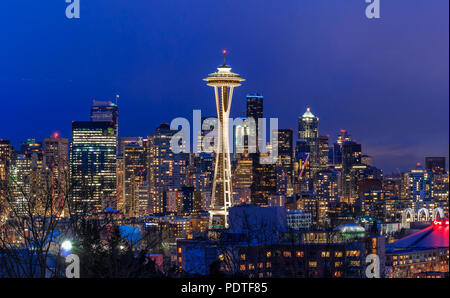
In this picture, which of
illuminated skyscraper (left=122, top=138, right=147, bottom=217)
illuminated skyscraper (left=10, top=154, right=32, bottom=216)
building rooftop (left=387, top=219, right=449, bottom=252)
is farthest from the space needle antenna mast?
illuminated skyscraper (left=10, top=154, right=32, bottom=216)

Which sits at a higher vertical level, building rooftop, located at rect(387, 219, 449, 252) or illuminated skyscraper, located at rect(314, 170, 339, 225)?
illuminated skyscraper, located at rect(314, 170, 339, 225)

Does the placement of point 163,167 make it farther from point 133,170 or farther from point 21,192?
point 21,192

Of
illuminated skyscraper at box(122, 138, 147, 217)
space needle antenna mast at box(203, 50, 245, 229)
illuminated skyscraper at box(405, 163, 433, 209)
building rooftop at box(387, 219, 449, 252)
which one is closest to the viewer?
building rooftop at box(387, 219, 449, 252)

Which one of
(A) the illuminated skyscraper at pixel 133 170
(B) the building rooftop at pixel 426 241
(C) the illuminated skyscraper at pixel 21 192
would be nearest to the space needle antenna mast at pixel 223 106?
Answer: (B) the building rooftop at pixel 426 241

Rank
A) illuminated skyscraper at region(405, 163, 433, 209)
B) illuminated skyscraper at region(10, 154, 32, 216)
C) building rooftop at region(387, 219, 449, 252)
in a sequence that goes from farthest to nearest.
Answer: illuminated skyscraper at region(405, 163, 433, 209) < building rooftop at region(387, 219, 449, 252) < illuminated skyscraper at region(10, 154, 32, 216)

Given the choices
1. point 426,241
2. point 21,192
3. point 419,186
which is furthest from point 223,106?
point 21,192

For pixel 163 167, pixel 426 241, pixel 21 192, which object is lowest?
pixel 426 241

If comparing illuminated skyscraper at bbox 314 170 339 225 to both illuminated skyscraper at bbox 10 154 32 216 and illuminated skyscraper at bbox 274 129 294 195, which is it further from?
illuminated skyscraper at bbox 10 154 32 216

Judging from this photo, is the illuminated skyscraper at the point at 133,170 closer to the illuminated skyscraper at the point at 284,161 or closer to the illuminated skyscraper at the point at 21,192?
the illuminated skyscraper at the point at 284,161

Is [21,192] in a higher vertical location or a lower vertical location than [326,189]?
lower

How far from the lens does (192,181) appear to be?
237ft

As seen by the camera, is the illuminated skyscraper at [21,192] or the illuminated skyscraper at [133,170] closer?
the illuminated skyscraper at [21,192]

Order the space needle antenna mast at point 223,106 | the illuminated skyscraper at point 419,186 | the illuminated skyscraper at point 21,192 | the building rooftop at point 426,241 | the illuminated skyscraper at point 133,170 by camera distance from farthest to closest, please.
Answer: the illuminated skyscraper at point 133,170
the illuminated skyscraper at point 419,186
the space needle antenna mast at point 223,106
the building rooftop at point 426,241
the illuminated skyscraper at point 21,192
